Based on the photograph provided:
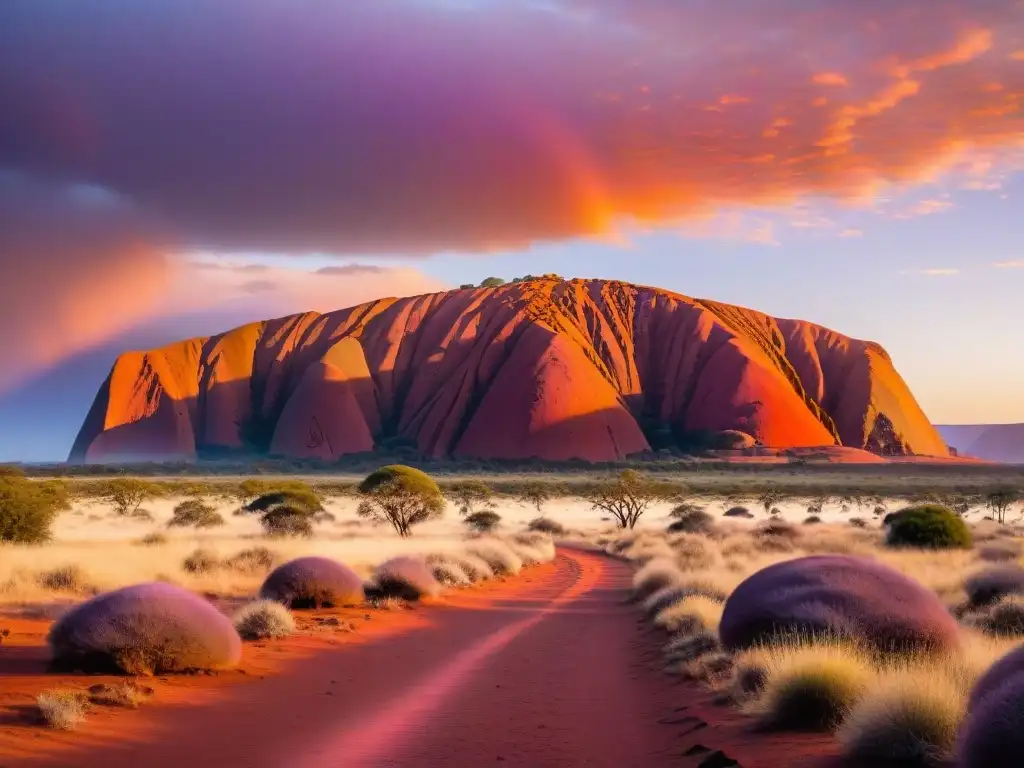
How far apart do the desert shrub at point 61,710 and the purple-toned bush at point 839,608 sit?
7528 millimetres

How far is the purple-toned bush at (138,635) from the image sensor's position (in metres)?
10.8

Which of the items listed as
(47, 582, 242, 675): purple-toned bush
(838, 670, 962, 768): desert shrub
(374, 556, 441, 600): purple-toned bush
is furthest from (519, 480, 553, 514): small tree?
(838, 670, 962, 768): desert shrub

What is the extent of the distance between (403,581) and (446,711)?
10.2m

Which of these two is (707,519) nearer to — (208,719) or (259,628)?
(259,628)

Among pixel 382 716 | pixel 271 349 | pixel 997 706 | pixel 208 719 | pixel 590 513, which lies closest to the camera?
pixel 997 706

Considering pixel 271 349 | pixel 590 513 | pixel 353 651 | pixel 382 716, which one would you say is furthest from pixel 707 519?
pixel 271 349

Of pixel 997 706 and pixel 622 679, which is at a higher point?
pixel 997 706

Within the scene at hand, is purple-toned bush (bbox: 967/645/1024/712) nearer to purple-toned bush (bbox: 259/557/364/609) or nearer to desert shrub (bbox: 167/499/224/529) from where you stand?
purple-toned bush (bbox: 259/557/364/609)

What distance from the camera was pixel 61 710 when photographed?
8477 millimetres

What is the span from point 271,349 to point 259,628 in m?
118

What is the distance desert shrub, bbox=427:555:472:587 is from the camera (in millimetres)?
23688

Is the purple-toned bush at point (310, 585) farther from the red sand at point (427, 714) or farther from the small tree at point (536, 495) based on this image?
the small tree at point (536, 495)

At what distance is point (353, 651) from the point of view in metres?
14.1

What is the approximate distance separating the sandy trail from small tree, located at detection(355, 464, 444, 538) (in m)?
23.3
